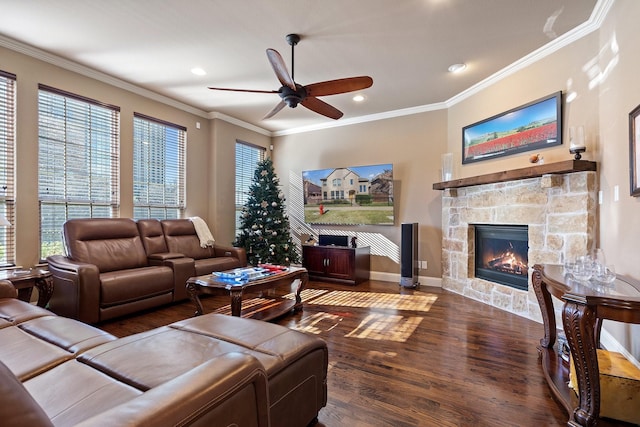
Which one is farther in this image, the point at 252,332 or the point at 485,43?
the point at 485,43

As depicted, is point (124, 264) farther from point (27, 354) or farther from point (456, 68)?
point (456, 68)

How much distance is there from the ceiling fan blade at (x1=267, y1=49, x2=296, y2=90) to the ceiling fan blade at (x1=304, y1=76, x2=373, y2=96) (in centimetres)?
21

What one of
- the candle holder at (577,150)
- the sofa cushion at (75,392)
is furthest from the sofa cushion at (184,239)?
the candle holder at (577,150)

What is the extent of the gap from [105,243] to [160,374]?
10.7 ft

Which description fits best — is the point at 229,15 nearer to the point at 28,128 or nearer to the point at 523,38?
the point at 28,128

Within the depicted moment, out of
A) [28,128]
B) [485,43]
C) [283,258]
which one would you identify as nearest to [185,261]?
[283,258]

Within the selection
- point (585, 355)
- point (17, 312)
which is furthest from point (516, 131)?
point (17, 312)

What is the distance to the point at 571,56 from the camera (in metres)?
3.08

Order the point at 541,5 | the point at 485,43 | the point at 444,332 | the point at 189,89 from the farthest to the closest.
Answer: the point at 189,89
the point at 485,43
the point at 444,332
the point at 541,5

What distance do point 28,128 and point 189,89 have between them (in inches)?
74.5

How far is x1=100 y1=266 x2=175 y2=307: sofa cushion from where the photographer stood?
3.14m

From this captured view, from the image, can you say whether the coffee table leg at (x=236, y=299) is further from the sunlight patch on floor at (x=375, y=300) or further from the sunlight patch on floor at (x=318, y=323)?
the sunlight patch on floor at (x=375, y=300)

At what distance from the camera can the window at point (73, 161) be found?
353cm

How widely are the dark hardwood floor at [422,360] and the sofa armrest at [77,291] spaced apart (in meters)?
0.27
